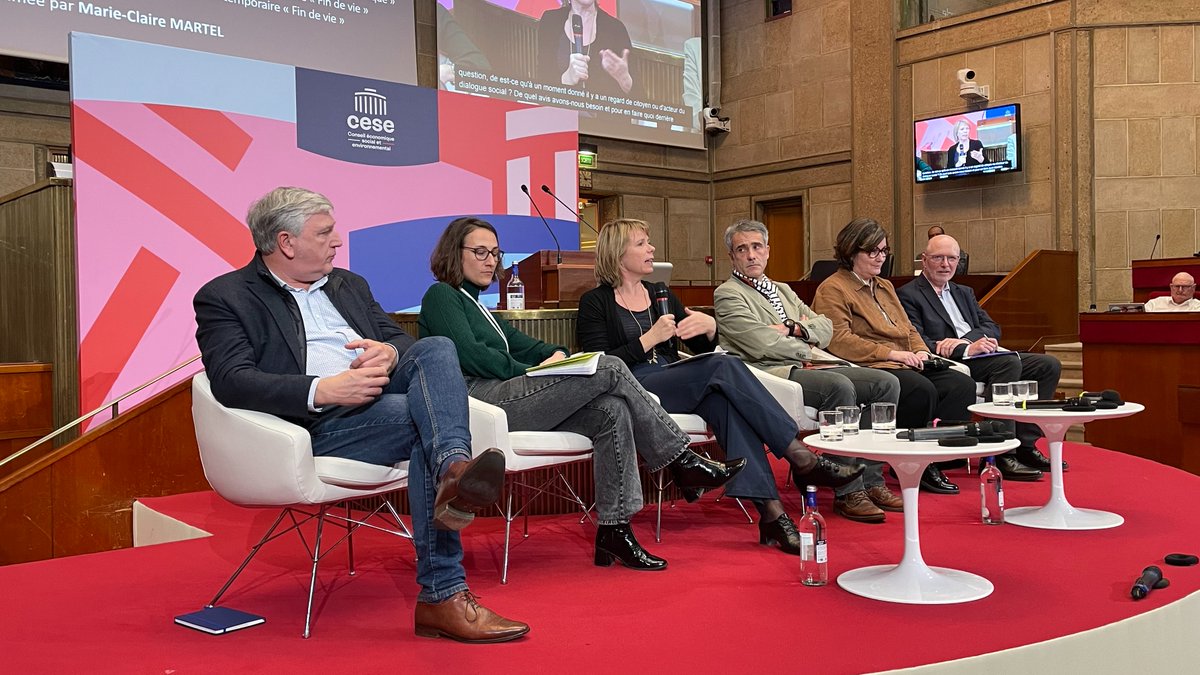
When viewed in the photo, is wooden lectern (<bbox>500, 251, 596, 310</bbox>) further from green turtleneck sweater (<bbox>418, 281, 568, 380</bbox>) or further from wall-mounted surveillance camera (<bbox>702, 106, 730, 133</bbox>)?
wall-mounted surveillance camera (<bbox>702, 106, 730, 133</bbox>)

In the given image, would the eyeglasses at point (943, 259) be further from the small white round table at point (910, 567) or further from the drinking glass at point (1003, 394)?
the small white round table at point (910, 567)

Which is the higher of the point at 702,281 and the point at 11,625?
the point at 702,281

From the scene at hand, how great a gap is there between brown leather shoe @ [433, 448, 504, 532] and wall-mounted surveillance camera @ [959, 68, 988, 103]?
28.6ft

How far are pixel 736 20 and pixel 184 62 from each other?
8461mm

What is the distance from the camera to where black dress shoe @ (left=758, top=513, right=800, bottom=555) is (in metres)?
3.00

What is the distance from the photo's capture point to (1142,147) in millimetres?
8961

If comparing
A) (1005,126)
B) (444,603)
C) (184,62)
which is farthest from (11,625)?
(1005,126)

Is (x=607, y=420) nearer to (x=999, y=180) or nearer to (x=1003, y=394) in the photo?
(x=1003, y=394)

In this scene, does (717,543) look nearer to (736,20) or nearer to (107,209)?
(107,209)

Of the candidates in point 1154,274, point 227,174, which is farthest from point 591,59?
point 227,174

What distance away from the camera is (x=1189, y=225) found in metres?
8.91

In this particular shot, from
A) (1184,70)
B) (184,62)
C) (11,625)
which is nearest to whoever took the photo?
(11,625)

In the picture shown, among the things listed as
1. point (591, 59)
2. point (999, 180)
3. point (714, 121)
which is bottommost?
point (999, 180)

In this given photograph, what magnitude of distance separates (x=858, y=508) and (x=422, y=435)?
1787 millimetres
